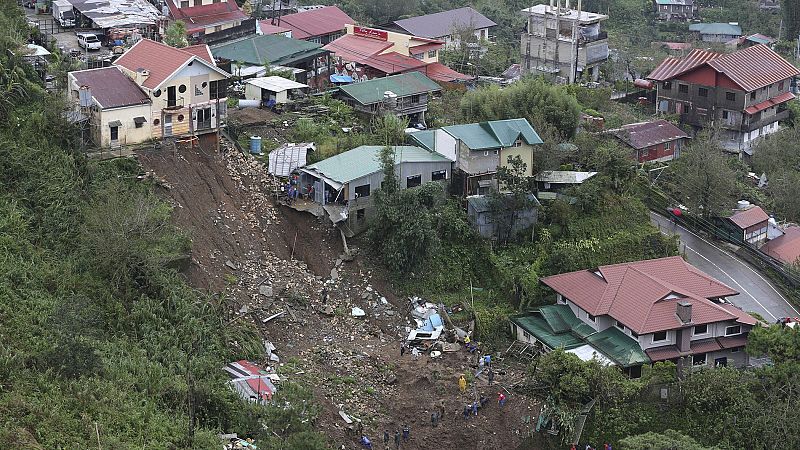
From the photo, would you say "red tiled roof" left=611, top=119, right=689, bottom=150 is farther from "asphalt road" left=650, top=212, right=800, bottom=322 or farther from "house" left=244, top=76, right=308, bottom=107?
"house" left=244, top=76, right=308, bottom=107

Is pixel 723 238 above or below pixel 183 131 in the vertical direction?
below

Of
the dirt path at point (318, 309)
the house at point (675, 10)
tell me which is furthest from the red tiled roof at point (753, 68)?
the dirt path at point (318, 309)

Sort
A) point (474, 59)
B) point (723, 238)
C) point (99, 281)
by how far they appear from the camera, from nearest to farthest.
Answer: point (99, 281) < point (723, 238) < point (474, 59)

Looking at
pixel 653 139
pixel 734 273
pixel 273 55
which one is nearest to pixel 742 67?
pixel 653 139

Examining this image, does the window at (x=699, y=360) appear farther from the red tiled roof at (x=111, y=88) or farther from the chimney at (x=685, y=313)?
the red tiled roof at (x=111, y=88)

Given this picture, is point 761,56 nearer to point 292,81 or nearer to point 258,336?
point 292,81

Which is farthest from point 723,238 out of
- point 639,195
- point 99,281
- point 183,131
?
point 99,281
